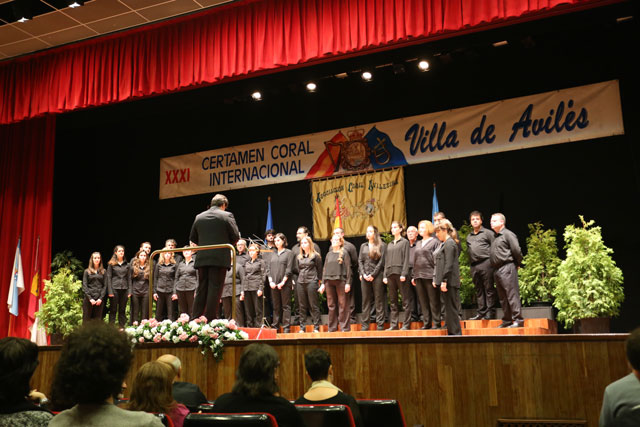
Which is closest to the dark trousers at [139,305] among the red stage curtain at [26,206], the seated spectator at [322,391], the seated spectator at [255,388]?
the red stage curtain at [26,206]

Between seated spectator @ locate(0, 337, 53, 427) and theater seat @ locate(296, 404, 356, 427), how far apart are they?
960 mm

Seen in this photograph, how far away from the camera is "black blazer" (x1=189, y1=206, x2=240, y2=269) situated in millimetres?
5457

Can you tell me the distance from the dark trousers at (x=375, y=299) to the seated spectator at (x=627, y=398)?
6.15 meters

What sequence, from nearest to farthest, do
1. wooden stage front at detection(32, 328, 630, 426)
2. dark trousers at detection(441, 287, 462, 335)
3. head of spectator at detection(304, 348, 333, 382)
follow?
head of spectator at detection(304, 348, 333, 382), wooden stage front at detection(32, 328, 630, 426), dark trousers at detection(441, 287, 462, 335)

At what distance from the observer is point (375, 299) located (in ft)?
26.5

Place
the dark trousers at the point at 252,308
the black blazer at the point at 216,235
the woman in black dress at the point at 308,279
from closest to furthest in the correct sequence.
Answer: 1. the black blazer at the point at 216,235
2. the woman in black dress at the point at 308,279
3. the dark trousers at the point at 252,308

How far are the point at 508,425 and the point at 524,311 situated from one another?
4.25m

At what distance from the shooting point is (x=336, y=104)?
1016 cm

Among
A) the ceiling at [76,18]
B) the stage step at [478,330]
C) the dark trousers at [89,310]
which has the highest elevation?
the ceiling at [76,18]

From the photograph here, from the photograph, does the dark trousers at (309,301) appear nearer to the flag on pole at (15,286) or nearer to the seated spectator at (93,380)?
the flag on pole at (15,286)

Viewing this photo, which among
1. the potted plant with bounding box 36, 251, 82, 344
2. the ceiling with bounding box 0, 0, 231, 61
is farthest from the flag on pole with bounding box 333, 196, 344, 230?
the potted plant with bounding box 36, 251, 82, 344

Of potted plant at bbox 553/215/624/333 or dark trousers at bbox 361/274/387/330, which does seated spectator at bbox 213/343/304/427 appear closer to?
potted plant at bbox 553/215/624/333

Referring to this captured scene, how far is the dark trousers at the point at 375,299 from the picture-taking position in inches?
314

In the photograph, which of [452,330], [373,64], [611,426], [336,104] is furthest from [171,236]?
[611,426]
